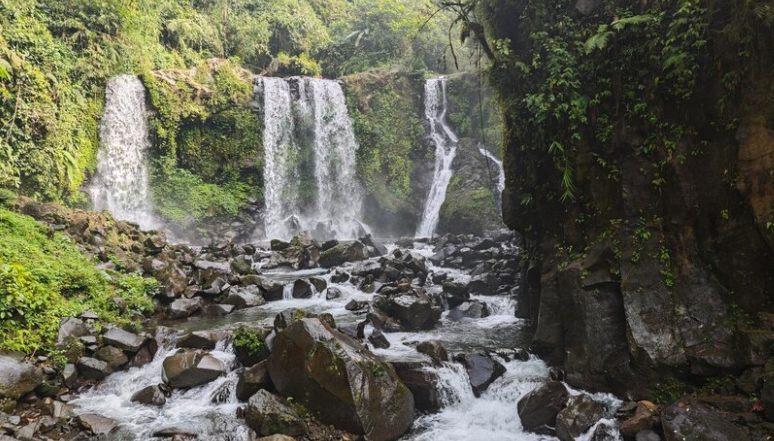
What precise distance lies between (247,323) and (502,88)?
784cm

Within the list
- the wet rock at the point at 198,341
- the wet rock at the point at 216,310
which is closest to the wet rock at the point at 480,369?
the wet rock at the point at 198,341

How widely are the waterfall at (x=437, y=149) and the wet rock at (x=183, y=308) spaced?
49.3 feet

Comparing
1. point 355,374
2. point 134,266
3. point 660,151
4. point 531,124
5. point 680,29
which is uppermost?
point 680,29

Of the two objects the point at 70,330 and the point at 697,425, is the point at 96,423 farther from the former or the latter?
the point at 697,425

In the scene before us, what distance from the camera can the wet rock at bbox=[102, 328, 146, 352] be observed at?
8117mm

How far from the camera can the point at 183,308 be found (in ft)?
35.7

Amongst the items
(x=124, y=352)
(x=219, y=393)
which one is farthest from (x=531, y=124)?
(x=124, y=352)

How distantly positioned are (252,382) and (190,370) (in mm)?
1256

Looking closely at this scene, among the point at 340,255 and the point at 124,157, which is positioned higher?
the point at 124,157

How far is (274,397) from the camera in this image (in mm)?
6348

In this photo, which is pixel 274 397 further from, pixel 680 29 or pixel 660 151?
pixel 680 29

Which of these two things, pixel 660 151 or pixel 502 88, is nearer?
pixel 660 151

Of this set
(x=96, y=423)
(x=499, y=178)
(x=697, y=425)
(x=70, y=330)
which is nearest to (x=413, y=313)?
(x=697, y=425)

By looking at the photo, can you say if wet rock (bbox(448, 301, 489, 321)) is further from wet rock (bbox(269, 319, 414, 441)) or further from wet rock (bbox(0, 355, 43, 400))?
wet rock (bbox(0, 355, 43, 400))
